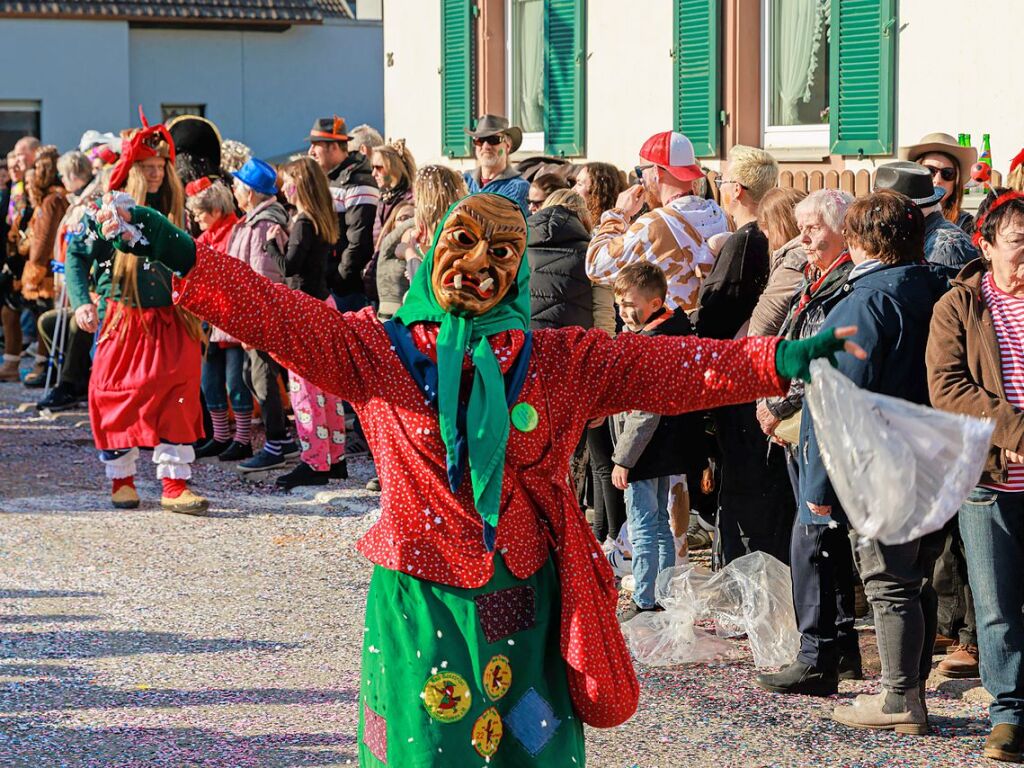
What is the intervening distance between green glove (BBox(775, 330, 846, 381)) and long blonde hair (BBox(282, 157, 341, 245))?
21.2 ft

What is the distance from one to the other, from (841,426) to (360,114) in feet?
79.7

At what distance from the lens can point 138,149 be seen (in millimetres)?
8734

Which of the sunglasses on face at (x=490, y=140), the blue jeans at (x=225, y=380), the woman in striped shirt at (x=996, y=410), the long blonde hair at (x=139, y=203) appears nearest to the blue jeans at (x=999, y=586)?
the woman in striped shirt at (x=996, y=410)

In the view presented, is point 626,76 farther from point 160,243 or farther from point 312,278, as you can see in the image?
point 160,243

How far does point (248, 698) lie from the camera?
585 centimetres

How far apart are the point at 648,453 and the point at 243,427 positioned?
4562 millimetres

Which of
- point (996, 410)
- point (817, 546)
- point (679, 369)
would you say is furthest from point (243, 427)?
point (679, 369)

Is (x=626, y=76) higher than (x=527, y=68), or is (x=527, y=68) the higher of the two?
(x=527, y=68)

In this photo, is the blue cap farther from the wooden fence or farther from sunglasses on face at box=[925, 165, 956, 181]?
sunglasses on face at box=[925, 165, 956, 181]

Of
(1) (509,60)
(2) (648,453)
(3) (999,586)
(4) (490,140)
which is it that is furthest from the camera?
(1) (509,60)

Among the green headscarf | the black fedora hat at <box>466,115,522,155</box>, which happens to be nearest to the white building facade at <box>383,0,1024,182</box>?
the black fedora hat at <box>466,115,522,155</box>

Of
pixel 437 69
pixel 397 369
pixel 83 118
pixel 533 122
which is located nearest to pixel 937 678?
pixel 397 369

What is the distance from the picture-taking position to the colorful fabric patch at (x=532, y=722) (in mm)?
3838

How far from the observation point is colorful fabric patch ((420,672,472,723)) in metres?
3.76
